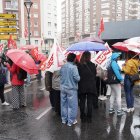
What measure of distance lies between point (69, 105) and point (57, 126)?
558mm

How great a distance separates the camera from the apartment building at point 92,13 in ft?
412

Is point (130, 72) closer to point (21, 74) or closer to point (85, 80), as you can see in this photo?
point (85, 80)

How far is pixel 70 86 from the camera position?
7242 millimetres

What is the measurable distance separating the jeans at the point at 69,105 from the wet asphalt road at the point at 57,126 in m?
0.20

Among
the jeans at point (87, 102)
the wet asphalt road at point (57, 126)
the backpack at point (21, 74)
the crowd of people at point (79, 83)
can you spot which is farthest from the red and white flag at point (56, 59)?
the backpack at point (21, 74)

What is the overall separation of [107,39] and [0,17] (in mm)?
15912

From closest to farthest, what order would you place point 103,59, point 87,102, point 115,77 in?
point 87,102 < point 115,77 < point 103,59

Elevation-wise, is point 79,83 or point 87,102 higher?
point 79,83

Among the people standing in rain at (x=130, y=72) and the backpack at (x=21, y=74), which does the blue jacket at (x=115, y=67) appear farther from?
the backpack at (x=21, y=74)

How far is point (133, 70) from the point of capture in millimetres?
8734

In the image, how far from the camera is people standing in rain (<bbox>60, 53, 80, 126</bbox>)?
7.23 meters

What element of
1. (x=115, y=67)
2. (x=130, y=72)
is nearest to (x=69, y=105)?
(x=115, y=67)

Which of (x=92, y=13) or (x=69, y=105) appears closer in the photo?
(x=69, y=105)

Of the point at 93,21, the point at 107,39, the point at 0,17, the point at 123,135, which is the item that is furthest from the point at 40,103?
the point at 93,21
